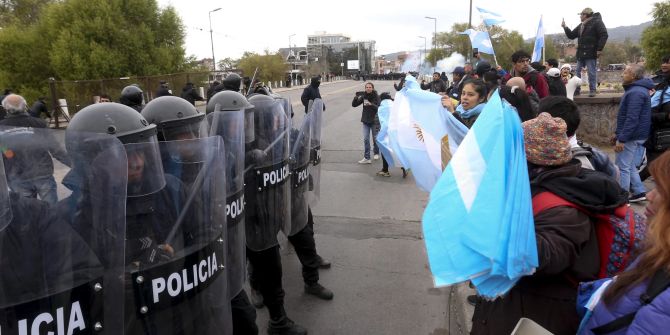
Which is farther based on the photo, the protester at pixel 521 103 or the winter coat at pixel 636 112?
the winter coat at pixel 636 112

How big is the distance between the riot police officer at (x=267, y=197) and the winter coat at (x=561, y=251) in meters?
1.61

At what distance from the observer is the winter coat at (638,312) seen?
3.84 feet

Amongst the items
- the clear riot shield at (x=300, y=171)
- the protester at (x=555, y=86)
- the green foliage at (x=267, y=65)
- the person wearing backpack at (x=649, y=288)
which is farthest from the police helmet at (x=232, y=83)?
the green foliage at (x=267, y=65)

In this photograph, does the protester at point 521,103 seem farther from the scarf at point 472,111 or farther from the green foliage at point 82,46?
the green foliage at point 82,46

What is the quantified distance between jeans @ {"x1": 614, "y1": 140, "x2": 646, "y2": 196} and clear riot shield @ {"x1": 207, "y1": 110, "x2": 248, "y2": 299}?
4.81 m

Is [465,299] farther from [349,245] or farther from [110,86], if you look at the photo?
[110,86]

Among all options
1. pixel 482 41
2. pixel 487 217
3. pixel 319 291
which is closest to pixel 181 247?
pixel 487 217

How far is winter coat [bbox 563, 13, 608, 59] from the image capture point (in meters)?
7.70

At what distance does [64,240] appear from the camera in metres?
1.29

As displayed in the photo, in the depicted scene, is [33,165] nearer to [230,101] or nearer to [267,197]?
[267,197]

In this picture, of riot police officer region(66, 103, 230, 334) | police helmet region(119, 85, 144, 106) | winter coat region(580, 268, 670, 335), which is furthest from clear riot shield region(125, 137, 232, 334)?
police helmet region(119, 85, 144, 106)

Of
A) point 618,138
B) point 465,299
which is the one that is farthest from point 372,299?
point 618,138

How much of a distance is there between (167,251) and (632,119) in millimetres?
5361

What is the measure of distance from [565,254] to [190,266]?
139cm
